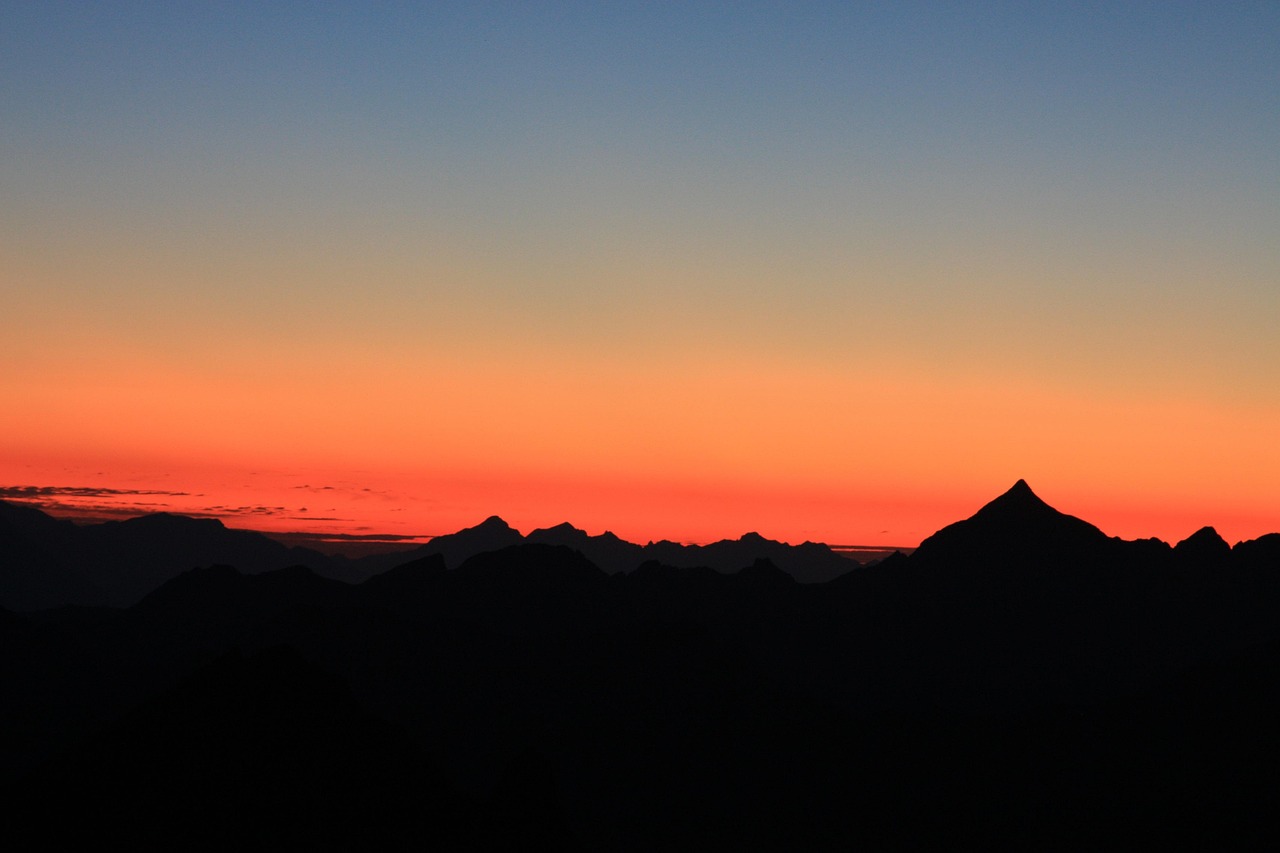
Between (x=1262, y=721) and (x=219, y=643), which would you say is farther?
(x=219, y=643)

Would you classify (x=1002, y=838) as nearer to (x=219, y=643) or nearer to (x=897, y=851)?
(x=897, y=851)

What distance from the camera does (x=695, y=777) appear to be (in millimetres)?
133875

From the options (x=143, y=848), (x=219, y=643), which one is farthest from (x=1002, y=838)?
(x=219, y=643)

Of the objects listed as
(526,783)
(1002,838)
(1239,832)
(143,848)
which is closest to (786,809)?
(1002,838)

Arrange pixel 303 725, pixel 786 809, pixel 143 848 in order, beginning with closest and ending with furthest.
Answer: pixel 143 848
pixel 303 725
pixel 786 809

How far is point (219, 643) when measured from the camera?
188250 millimetres

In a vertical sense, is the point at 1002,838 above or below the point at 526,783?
below

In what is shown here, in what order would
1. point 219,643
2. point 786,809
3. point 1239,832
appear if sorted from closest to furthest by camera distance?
point 1239,832 → point 786,809 → point 219,643

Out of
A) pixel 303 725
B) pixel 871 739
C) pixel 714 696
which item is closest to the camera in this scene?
pixel 303 725

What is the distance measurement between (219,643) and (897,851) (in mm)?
116956

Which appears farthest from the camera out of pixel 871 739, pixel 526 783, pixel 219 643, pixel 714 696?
pixel 219 643

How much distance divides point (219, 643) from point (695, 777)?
A: 91.7 meters

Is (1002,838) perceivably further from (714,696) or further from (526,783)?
(526,783)

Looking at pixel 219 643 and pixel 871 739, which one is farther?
pixel 219 643
